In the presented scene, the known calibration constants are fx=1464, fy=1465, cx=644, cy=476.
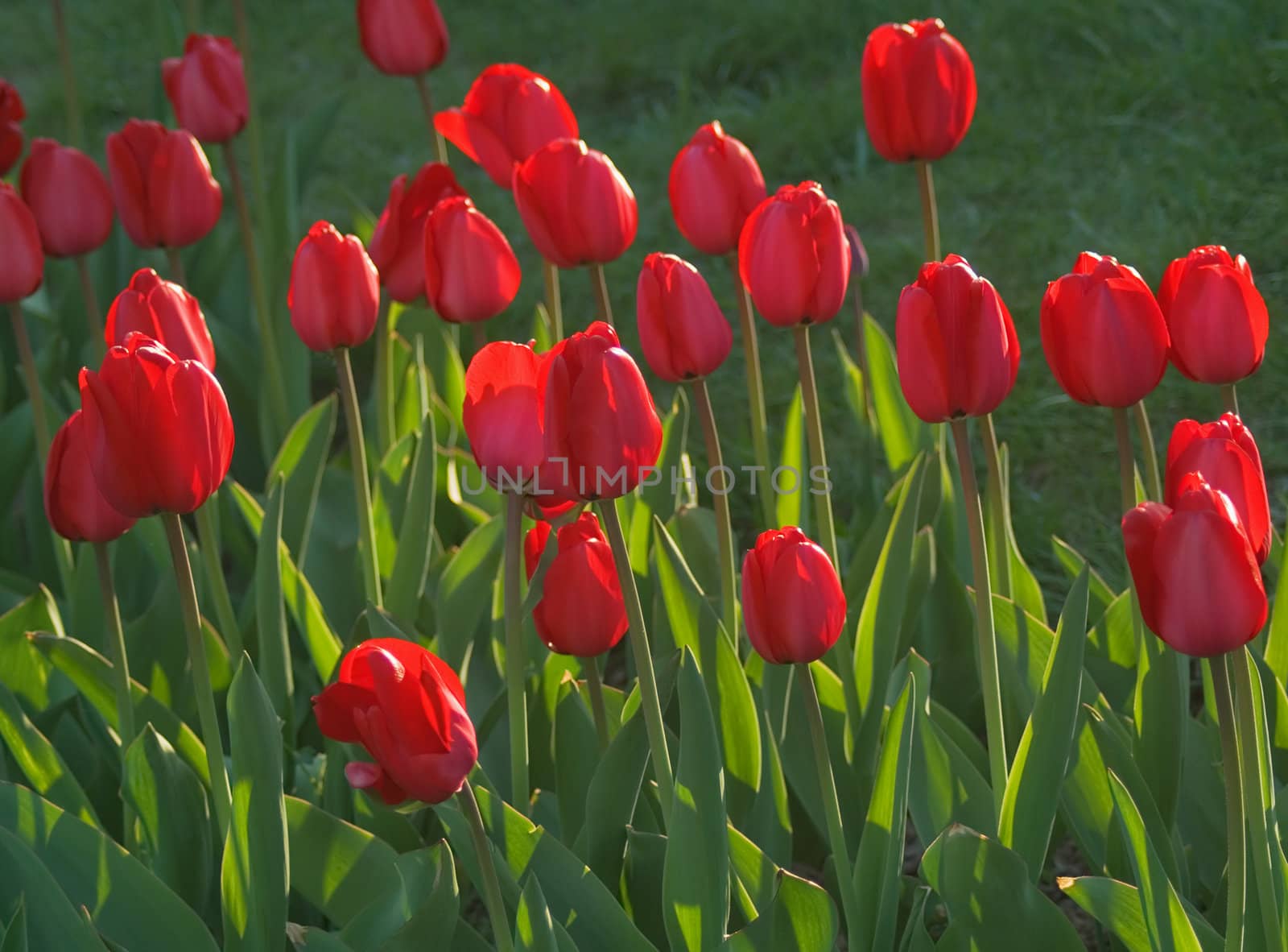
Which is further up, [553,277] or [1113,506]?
[553,277]

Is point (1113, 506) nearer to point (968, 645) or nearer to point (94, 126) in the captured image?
point (968, 645)

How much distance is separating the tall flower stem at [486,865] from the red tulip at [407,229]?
0.98m

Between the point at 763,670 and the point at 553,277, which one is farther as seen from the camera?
the point at 553,277

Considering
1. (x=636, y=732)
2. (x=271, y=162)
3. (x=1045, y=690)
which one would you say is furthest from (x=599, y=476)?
(x=271, y=162)

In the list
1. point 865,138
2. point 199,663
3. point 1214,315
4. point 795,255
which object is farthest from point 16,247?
point 865,138

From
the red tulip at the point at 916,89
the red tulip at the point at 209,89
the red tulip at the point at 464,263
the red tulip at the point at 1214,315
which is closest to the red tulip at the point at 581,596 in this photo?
the red tulip at the point at 464,263

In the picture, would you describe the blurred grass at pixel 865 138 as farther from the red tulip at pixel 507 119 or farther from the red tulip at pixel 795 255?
the red tulip at pixel 795 255

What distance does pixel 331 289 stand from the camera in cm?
174

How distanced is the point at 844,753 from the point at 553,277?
0.83m

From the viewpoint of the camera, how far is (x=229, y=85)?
238 cm

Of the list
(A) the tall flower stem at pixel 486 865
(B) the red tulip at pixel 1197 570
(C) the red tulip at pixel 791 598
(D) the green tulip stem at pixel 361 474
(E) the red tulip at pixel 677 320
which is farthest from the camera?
(D) the green tulip stem at pixel 361 474

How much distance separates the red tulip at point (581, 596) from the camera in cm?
140

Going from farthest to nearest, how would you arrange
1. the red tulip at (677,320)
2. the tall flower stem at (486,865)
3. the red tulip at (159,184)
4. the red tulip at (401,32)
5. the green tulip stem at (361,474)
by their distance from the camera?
1. the red tulip at (401,32)
2. the red tulip at (159,184)
3. the green tulip stem at (361,474)
4. the red tulip at (677,320)
5. the tall flower stem at (486,865)

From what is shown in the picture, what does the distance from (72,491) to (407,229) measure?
2.34 ft
